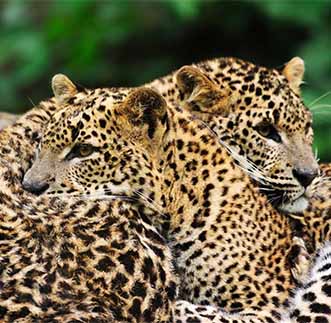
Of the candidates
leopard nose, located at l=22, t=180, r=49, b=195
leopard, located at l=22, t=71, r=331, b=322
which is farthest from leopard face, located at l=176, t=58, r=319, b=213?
leopard nose, located at l=22, t=180, r=49, b=195

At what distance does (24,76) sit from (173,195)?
34.4 feet

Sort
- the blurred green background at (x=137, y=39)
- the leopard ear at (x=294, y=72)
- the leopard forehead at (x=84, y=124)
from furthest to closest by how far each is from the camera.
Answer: the blurred green background at (x=137, y=39) → the leopard ear at (x=294, y=72) → the leopard forehead at (x=84, y=124)

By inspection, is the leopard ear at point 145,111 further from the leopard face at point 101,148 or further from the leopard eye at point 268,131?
the leopard eye at point 268,131

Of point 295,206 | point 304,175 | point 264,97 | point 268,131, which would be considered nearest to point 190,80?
point 264,97

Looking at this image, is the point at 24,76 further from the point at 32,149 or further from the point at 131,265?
the point at 131,265

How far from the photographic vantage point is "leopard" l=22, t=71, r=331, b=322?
7.01 metres

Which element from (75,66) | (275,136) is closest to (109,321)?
(275,136)

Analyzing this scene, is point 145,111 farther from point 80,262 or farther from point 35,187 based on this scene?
point 80,262

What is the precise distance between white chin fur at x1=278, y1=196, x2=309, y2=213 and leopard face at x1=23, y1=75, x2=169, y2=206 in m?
1.23

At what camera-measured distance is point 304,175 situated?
777cm

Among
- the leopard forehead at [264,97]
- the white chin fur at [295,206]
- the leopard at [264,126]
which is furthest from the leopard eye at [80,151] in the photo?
the white chin fur at [295,206]

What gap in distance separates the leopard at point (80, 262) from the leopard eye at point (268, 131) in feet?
4.62

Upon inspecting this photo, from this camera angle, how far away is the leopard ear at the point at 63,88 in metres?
7.75

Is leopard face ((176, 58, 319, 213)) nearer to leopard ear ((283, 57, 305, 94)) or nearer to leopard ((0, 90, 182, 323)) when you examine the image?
leopard ear ((283, 57, 305, 94))
